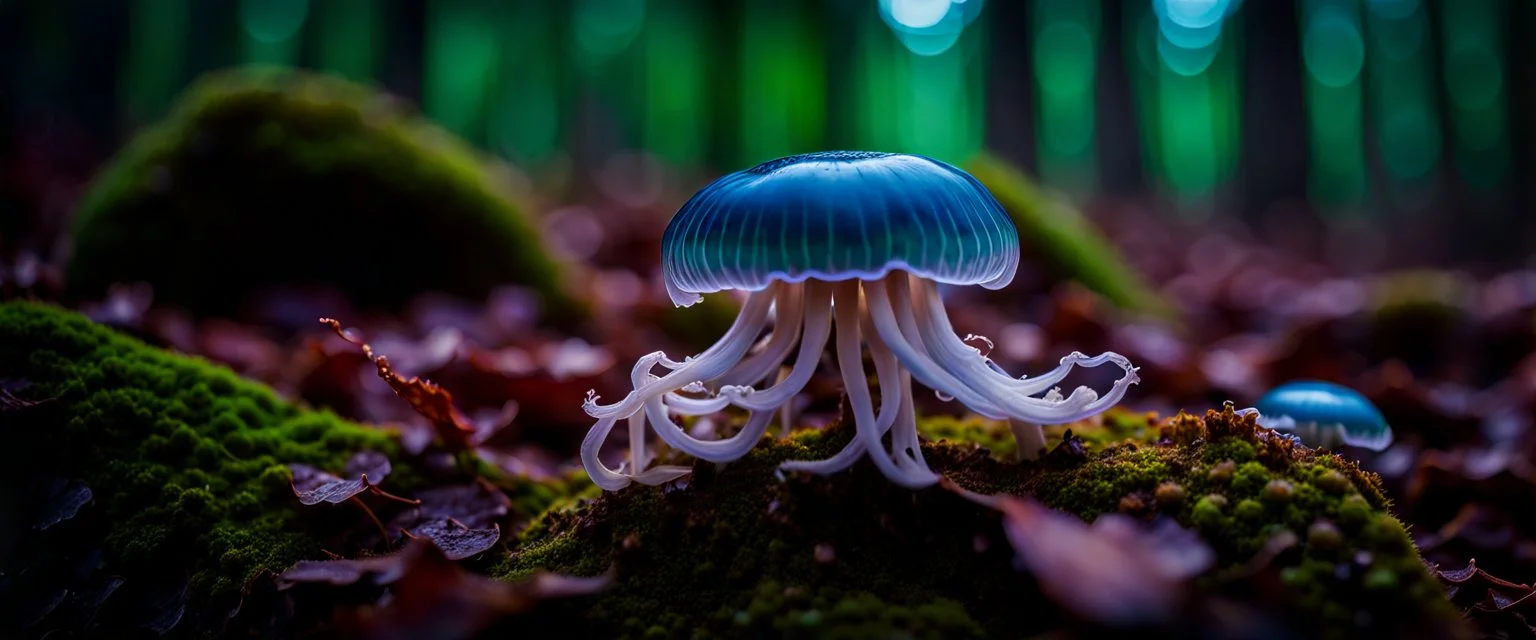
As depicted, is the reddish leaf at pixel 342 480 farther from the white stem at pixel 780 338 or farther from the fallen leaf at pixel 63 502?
the white stem at pixel 780 338

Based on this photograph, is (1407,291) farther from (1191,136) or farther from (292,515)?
(1191,136)

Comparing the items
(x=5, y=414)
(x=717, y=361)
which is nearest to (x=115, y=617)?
(x=5, y=414)

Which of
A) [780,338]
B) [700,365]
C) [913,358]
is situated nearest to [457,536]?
[700,365]

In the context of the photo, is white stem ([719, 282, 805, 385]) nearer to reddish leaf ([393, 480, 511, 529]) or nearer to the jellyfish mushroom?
the jellyfish mushroom

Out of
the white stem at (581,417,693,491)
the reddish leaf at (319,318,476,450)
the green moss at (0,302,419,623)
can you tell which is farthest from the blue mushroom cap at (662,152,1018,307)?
the green moss at (0,302,419,623)

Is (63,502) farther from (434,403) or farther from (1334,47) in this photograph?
Result: (1334,47)

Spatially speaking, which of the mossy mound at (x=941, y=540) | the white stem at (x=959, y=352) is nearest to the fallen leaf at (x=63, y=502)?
the mossy mound at (x=941, y=540)
